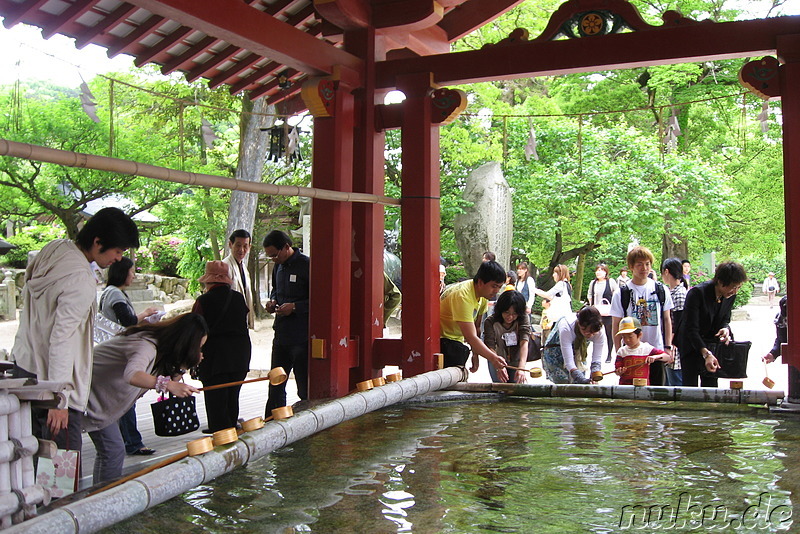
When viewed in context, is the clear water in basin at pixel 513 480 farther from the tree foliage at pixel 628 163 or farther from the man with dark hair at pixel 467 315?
the tree foliage at pixel 628 163

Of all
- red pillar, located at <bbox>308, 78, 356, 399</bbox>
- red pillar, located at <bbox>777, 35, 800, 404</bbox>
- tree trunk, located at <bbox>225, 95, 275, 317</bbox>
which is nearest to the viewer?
red pillar, located at <bbox>777, 35, 800, 404</bbox>

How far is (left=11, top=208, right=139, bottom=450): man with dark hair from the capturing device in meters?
3.19

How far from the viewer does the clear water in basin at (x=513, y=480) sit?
9.62 feet

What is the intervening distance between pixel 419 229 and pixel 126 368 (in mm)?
3075

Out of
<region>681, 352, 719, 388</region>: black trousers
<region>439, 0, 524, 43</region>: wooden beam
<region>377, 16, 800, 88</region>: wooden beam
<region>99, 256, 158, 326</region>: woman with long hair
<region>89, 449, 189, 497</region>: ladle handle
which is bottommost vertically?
<region>89, 449, 189, 497</region>: ladle handle

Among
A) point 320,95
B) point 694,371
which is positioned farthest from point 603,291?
point 320,95

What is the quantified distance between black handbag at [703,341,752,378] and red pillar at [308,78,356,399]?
106 inches

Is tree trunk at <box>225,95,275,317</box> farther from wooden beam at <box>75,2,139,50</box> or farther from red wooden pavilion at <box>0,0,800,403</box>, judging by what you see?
wooden beam at <box>75,2,139,50</box>

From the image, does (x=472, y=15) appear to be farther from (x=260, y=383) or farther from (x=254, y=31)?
(x=260, y=383)

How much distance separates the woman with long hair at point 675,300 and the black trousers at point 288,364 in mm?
2709

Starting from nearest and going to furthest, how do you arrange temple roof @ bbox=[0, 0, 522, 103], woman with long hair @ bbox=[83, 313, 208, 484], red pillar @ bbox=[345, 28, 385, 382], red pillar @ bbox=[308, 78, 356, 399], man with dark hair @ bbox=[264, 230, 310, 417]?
woman with long hair @ bbox=[83, 313, 208, 484] → temple roof @ bbox=[0, 0, 522, 103] → red pillar @ bbox=[308, 78, 356, 399] → man with dark hair @ bbox=[264, 230, 310, 417] → red pillar @ bbox=[345, 28, 385, 382]

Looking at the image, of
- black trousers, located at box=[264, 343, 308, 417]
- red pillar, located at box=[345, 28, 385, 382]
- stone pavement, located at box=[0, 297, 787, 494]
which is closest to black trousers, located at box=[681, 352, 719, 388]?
stone pavement, located at box=[0, 297, 787, 494]

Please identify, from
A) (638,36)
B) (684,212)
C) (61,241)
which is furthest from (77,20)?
(684,212)

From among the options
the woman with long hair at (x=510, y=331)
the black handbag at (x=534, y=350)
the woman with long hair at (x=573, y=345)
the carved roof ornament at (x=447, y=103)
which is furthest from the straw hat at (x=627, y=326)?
the carved roof ornament at (x=447, y=103)
